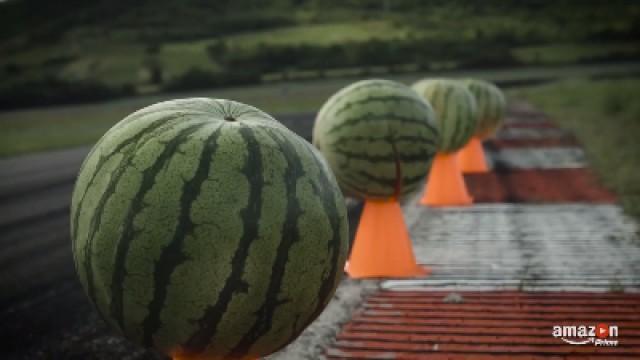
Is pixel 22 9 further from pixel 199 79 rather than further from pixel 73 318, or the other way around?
pixel 73 318

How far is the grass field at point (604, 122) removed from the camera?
10195mm

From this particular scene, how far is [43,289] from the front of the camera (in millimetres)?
6223

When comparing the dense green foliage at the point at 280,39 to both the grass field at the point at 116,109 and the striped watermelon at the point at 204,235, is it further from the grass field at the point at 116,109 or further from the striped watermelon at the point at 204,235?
the striped watermelon at the point at 204,235

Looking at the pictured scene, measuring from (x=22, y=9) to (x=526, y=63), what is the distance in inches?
1113

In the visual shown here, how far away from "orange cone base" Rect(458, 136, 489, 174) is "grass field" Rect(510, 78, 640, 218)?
1.78m

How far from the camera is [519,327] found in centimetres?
453

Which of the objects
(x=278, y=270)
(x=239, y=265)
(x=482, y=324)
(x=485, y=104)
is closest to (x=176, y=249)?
(x=239, y=265)

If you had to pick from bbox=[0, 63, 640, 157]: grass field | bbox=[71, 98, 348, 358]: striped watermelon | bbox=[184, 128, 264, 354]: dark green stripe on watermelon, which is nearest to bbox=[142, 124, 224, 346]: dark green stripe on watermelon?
bbox=[71, 98, 348, 358]: striped watermelon

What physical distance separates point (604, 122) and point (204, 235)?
1884cm

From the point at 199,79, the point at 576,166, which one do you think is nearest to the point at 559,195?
the point at 576,166

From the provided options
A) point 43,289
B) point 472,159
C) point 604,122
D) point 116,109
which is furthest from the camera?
point 116,109

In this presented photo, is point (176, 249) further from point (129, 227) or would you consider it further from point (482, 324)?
point (482, 324)

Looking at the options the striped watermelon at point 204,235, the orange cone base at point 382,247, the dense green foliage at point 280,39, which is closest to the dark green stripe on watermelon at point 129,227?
the striped watermelon at point 204,235

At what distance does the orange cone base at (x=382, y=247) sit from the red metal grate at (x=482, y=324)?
475 millimetres
